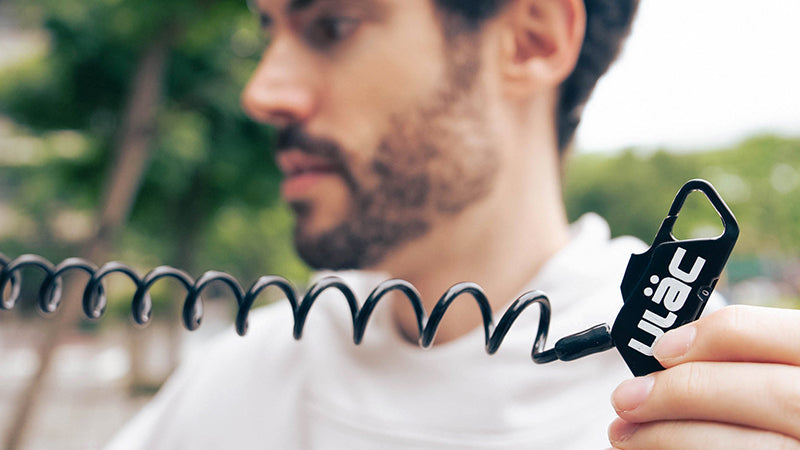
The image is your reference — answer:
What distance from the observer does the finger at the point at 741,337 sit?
0.65m

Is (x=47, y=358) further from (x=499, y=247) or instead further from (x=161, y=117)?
(x=499, y=247)

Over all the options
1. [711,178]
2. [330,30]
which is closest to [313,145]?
[330,30]

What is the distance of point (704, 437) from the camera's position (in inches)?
26.1

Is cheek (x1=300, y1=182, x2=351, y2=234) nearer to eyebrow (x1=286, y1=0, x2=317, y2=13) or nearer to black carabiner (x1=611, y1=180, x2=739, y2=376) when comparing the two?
eyebrow (x1=286, y1=0, x2=317, y2=13)

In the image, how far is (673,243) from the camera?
26.1 inches

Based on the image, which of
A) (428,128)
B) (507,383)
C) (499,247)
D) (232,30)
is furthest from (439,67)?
(232,30)

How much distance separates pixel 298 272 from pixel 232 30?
846 cm

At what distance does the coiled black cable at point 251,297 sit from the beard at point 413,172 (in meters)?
0.48

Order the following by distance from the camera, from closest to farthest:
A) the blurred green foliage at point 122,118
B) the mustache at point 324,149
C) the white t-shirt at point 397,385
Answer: the white t-shirt at point 397,385
the mustache at point 324,149
the blurred green foliage at point 122,118

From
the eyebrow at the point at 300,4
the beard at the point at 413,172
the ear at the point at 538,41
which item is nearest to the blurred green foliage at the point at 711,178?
the ear at the point at 538,41

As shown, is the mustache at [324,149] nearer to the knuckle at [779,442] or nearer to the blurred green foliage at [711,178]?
the knuckle at [779,442]

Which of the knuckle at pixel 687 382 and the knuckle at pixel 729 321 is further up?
the knuckle at pixel 729 321

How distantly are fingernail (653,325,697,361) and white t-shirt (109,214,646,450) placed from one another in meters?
0.54

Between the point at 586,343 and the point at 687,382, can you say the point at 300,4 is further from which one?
the point at 687,382
